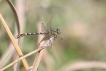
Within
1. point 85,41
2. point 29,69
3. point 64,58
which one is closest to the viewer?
point 29,69

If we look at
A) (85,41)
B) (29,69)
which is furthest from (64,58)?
(29,69)

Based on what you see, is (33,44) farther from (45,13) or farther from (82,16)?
(82,16)

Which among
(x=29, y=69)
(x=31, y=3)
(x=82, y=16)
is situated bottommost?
(x=29, y=69)

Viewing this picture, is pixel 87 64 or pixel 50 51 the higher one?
pixel 50 51

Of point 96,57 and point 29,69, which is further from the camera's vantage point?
point 96,57

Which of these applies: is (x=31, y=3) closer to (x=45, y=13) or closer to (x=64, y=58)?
(x=45, y=13)

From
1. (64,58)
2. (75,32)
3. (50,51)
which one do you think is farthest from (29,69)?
(75,32)

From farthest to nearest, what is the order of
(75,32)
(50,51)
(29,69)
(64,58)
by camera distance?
(75,32), (64,58), (50,51), (29,69)
